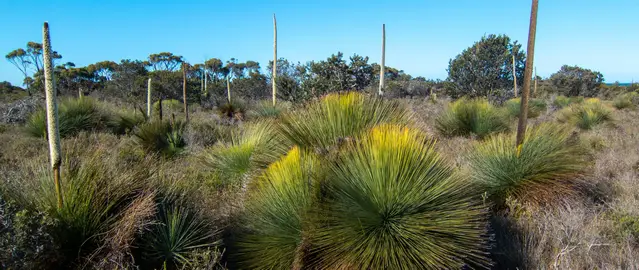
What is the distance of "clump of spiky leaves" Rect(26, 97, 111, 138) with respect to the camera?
984cm

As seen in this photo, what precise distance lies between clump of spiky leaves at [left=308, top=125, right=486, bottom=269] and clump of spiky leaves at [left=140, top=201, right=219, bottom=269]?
45.8 inches

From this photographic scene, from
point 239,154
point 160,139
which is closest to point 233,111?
point 160,139

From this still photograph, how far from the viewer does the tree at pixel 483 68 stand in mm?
22531

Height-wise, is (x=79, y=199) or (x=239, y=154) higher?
(x=79, y=199)

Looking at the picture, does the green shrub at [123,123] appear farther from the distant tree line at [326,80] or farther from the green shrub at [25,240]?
the green shrub at [25,240]

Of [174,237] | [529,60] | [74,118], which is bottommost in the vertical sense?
[174,237]

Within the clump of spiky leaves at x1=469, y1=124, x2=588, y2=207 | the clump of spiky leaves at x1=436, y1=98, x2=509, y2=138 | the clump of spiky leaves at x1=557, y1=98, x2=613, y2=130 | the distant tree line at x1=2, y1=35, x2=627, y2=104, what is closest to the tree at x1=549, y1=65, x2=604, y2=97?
the distant tree line at x1=2, y1=35, x2=627, y2=104

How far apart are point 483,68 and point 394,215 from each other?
22.2 m

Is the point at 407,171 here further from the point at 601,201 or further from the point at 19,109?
the point at 19,109

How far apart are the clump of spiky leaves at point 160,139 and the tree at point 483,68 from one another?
18.0 m

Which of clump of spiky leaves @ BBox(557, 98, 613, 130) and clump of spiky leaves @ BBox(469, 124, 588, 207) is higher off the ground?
clump of spiky leaves @ BBox(557, 98, 613, 130)

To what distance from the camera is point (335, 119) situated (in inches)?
156

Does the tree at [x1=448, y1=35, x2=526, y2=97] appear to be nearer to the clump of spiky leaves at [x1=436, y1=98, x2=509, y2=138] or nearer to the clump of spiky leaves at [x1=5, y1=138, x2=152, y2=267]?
the clump of spiky leaves at [x1=436, y1=98, x2=509, y2=138]

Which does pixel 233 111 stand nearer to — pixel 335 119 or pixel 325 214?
pixel 335 119
